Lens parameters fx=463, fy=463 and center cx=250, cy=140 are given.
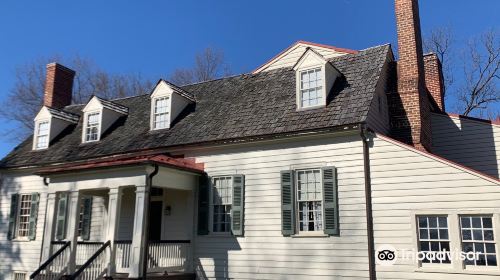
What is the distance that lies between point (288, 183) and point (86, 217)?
7.52m

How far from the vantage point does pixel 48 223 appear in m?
13.2

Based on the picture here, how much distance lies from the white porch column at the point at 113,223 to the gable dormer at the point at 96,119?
4991 millimetres

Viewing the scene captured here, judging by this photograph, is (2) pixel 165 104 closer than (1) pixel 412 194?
No

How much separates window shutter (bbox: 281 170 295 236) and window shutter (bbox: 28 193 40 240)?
31.5 feet

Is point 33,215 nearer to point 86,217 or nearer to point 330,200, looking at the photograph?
point 86,217

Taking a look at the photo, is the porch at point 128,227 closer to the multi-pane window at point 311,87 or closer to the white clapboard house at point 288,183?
the white clapboard house at point 288,183

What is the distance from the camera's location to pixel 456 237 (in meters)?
9.62

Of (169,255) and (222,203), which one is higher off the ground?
(222,203)

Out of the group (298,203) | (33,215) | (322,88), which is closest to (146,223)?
(298,203)

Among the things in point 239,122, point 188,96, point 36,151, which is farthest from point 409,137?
point 36,151

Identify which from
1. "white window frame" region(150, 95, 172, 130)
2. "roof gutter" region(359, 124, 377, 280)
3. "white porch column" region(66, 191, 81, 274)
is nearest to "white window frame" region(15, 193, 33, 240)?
"white porch column" region(66, 191, 81, 274)

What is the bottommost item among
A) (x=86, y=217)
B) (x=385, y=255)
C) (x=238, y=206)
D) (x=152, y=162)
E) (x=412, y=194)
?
(x=385, y=255)

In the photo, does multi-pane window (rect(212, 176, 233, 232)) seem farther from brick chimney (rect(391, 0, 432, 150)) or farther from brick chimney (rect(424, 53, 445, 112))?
brick chimney (rect(424, 53, 445, 112))

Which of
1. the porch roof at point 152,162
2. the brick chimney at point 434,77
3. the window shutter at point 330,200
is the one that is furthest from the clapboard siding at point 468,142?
the porch roof at point 152,162
